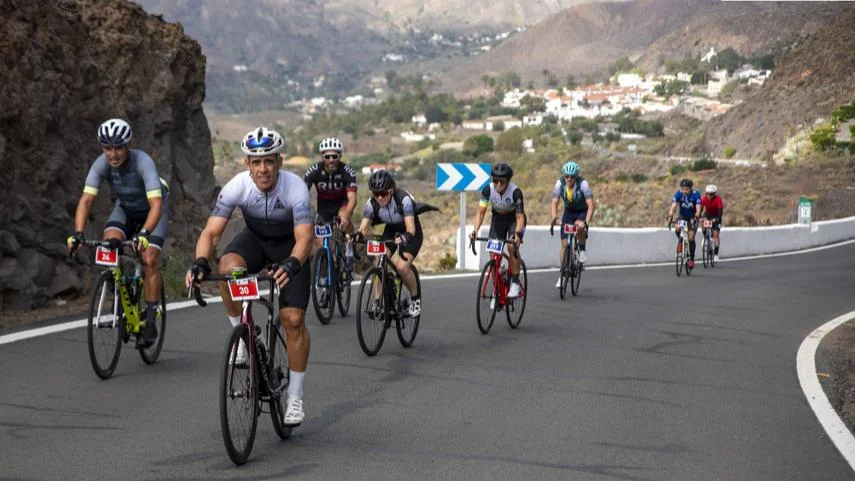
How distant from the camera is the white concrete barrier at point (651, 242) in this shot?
2580cm

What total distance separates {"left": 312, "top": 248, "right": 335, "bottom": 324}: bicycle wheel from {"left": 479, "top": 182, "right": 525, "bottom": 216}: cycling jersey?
6.93 ft

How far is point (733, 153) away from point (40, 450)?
3866 inches

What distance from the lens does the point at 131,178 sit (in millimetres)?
10016

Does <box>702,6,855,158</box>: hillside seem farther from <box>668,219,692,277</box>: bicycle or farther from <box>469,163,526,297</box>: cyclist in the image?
<box>469,163,526,297</box>: cyclist

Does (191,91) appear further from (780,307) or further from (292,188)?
(292,188)

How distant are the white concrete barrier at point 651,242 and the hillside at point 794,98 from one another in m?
51.4

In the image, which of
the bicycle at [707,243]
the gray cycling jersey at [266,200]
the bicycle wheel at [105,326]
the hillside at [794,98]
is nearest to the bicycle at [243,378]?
the gray cycling jersey at [266,200]

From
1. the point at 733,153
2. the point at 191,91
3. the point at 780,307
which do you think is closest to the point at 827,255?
the point at 780,307

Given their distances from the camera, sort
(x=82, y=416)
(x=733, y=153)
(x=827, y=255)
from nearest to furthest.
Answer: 1. (x=82, y=416)
2. (x=827, y=255)
3. (x=733, y=153)

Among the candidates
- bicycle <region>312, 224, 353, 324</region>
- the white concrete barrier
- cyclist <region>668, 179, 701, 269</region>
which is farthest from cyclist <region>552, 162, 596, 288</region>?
cyclist <region>668, 179, 701, 269</region>

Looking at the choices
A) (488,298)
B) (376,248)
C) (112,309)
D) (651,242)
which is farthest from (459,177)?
(112,309)

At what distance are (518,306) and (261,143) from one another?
739 centimetres

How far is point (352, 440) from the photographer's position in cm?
775

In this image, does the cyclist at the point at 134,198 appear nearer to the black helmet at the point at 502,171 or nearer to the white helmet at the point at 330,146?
the white helmet at the point at 330,146
